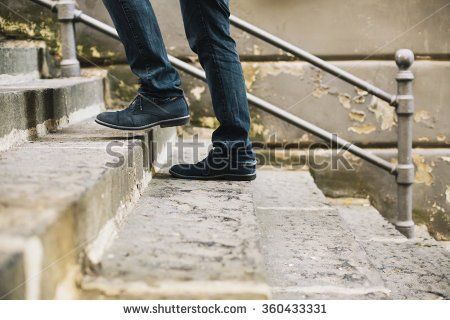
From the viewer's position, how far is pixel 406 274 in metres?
1.51

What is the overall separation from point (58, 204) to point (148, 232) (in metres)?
0.29

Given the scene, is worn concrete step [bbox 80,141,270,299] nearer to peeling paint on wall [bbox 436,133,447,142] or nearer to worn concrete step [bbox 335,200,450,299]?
worn concrete step [bbox 335,200,450,299]

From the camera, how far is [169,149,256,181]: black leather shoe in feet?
5.12

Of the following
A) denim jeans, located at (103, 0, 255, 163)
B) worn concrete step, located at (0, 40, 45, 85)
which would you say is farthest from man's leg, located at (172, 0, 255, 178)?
worn concrete step, located at (0, 40, 45, 85)

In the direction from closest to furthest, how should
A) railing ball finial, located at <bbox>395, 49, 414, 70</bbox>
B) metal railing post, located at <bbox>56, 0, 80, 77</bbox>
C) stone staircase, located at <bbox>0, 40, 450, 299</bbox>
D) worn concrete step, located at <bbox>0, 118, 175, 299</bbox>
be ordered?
worn concrete step, located at <bbox>0, 118, 175, 299</bbox> → stone staircase, located at <bbox>0, 40, 450, 299</bbox> → railing ball finial, located at <bbox>395, 49, 414, 70</bbox> → metal railing post, located at <bbox>56, 0, 80, 77</bbox>

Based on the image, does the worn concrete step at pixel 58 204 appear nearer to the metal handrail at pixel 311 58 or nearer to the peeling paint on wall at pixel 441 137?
the metal handrail at pixel 311 58

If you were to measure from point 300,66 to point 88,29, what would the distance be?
1.04m

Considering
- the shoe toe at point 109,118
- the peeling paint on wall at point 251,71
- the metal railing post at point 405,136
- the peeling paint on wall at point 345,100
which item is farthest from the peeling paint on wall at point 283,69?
the shoe toe at point 109,118

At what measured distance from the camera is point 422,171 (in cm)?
252

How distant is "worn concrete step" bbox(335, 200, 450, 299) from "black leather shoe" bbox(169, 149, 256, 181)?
1.30 ft

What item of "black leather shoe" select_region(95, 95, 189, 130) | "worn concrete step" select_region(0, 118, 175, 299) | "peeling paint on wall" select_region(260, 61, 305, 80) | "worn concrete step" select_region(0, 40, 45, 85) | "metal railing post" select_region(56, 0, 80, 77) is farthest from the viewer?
"peeling paint on wall" select_region(260, 61, 305, 80)

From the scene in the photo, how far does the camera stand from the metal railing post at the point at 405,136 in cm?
206
